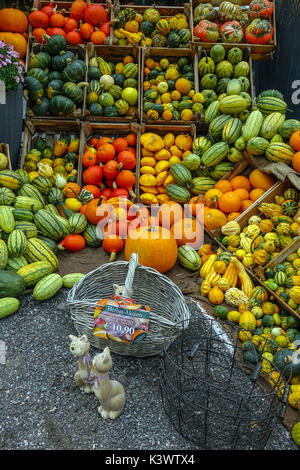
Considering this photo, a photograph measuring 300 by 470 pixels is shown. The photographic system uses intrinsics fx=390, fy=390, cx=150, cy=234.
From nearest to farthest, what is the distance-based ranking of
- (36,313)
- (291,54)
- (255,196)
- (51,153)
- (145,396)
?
(145,396) → (36,313) → (255,196) → (51,153) → (291,54)

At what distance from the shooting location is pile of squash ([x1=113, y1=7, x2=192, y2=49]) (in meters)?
5.02

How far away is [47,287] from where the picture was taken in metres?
3.13

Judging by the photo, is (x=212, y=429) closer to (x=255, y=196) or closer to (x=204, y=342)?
(x=204, y=342)

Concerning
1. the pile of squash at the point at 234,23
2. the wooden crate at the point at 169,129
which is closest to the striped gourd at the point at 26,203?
the wooden crate at the point at 169,129

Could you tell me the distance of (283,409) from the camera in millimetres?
2268

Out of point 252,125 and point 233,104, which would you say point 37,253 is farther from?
point 233,104

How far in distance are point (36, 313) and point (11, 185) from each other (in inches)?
56.0

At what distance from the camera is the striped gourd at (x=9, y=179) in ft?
12.5

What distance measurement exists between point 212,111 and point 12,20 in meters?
2.77

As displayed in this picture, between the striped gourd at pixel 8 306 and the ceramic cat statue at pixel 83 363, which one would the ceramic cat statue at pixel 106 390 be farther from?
the striped gourd at pixel 8 306

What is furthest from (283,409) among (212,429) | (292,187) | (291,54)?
(291,54)

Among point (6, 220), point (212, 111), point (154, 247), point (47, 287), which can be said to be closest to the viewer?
point (47, 287)

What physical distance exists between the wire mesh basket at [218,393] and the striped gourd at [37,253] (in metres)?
1.37

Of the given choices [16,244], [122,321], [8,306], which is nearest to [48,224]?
[16,244]
